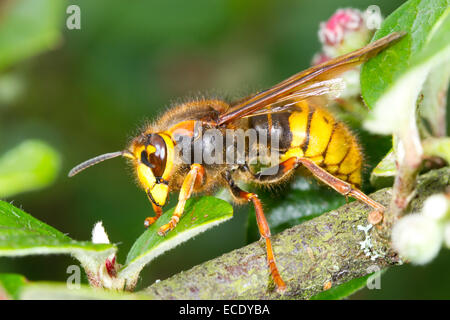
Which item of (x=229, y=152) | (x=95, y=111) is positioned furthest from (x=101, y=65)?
(x=229, y=152)

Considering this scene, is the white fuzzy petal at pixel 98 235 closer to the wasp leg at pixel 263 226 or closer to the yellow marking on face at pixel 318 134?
the wasp leg at pixel 263 226

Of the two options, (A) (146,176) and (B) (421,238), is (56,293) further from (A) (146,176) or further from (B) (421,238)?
(A) (146,176)

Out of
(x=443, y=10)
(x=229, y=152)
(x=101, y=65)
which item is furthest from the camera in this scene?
(x=101, y=65)

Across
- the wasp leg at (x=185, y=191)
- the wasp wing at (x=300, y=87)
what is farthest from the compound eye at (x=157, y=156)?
the wasp wing at (x=300, y=87)

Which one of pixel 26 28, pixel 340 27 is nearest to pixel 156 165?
pixel 340 27

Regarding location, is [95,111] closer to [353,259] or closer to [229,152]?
[229,152]
